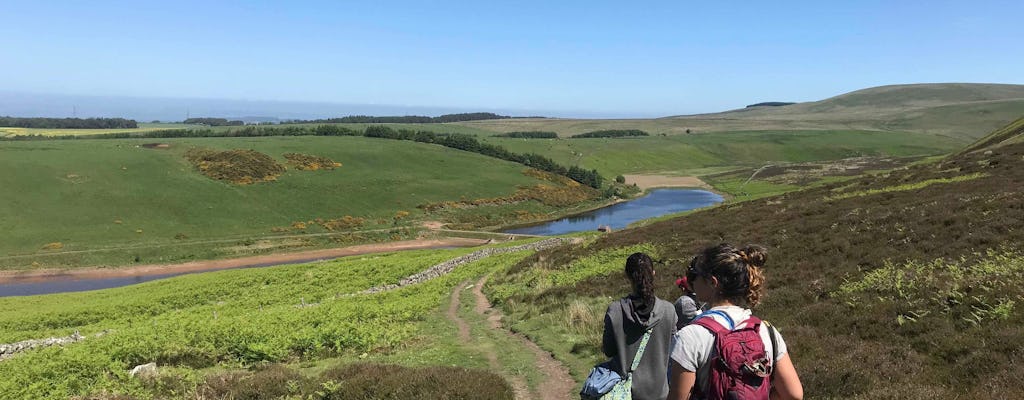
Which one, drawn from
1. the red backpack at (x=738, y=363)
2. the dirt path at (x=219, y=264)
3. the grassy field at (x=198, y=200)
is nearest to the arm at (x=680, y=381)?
the red backpack at (x=738, y=363)

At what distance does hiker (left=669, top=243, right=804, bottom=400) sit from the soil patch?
150m

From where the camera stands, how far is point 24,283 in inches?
2288

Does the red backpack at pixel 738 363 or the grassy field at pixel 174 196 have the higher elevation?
the red backpack at pixel 738 363

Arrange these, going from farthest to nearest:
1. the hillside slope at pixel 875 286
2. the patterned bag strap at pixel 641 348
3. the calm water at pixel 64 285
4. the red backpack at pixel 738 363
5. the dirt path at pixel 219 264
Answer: the dirt path at pixel 219 264
the calm water at pixel 64 285
the hillside slope at pixel 875 286
the patterned bag strap at pixel 641 348
the red backpack at pixel 738 363

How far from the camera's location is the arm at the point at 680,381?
4.70m

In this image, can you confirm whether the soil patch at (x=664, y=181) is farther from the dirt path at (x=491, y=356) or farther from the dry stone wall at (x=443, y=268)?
the dirt path at (x=491, y=356)

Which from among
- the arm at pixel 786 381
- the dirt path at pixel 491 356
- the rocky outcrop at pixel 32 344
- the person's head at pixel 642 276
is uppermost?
the person's head at pixel 642 276

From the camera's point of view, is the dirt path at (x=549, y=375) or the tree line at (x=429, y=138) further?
the tree line at (x=429, y=138)

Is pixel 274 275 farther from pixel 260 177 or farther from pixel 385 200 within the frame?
pixel 260 177

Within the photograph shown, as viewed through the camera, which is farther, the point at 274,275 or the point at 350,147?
the point at 350,147

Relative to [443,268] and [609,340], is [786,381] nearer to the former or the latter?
[609,340]

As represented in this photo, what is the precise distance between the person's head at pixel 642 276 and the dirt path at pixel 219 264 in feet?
226

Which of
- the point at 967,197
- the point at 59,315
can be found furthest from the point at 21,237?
the point at 967,197

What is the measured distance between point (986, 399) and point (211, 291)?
42.6m
